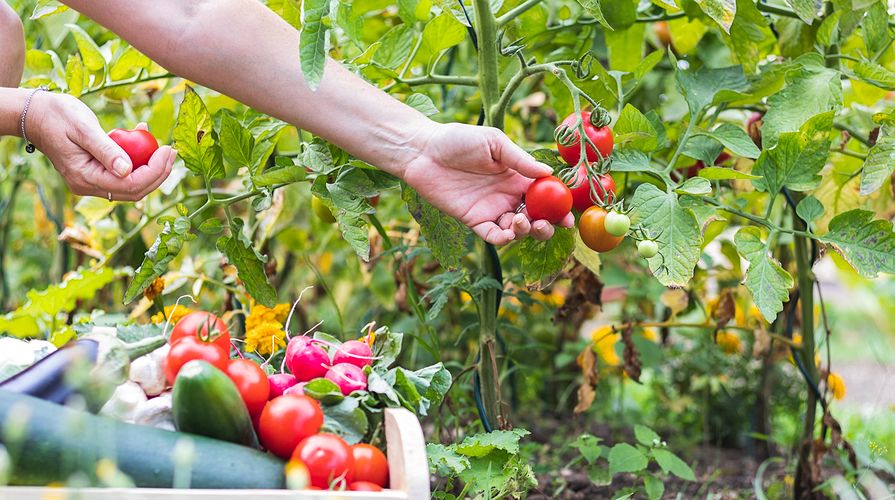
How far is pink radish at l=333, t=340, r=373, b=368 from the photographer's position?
119 cm

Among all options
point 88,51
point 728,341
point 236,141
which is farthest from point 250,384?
point 728,341

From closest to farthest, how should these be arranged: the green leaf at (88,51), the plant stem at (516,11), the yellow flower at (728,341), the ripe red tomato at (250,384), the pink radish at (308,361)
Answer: the ripe red tomato at (250,384), the pink radish at (308,361), the plant stem at (516,11), the green leaf at (88,51), the yellow flower at (728,341)

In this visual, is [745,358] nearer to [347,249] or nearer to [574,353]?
[574,353]

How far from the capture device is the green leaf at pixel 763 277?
1.28 meters

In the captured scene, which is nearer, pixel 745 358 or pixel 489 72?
pixel 489 72

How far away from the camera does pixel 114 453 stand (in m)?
0.91

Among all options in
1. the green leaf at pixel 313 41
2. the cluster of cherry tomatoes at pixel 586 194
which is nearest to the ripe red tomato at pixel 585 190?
the cluster of cherry tomatoes at pixel 586 194

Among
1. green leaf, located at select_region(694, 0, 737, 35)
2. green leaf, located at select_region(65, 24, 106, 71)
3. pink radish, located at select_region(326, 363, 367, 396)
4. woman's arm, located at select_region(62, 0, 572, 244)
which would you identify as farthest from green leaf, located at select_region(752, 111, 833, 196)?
green leaf, located at select_region(65, 24, 106, 71)

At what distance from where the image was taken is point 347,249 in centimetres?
276

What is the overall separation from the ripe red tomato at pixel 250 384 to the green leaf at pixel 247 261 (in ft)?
1.39

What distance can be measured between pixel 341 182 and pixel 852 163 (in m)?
1.08

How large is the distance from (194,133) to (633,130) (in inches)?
28.5

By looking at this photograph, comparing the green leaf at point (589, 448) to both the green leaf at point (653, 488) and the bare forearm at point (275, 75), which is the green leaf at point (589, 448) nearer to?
the green leaf at point (653, 488)

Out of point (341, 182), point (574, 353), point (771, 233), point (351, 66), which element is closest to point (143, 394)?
point (341, 182)
